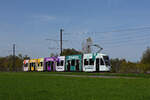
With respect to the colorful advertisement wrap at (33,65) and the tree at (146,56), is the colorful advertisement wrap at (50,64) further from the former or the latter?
the tree at (146,56)

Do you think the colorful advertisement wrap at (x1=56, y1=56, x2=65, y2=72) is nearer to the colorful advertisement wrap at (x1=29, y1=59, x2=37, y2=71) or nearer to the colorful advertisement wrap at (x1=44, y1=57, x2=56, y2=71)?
the colorful advertisement wrap at (x1=44, y1=57, x2=56, y2=71)

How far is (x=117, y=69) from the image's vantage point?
150 feet

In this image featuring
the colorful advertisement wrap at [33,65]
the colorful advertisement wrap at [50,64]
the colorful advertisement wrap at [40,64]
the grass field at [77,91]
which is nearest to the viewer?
the grass field at [77,91]

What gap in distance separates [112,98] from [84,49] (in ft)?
194

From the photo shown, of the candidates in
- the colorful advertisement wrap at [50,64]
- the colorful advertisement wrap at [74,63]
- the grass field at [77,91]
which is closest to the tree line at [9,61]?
the colorful advertisement wrap at [50,64]

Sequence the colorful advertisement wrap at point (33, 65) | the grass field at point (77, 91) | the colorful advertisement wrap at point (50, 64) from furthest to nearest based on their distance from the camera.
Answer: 1. the colorful advertisement wrap at point (33, 65)
2. the colorful advertisement wrap at point (50, 64)
3. the grass field at point (77, 91)

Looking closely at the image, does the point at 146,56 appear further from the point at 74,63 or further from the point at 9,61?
the point at 9,61

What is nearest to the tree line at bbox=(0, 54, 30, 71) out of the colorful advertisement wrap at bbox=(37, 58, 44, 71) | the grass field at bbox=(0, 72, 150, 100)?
the colorful advertisement wrap at bbox=(37, 58, 44, 71)

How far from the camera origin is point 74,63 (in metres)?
40.3

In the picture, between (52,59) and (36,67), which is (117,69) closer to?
(52,59)

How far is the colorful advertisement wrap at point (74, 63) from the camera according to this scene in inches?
1539

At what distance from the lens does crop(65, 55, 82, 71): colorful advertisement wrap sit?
128 ft

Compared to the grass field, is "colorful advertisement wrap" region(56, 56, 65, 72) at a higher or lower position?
higher

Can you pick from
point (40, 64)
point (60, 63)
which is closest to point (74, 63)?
point (60, 63)
